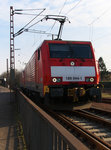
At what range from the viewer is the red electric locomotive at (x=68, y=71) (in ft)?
29.0

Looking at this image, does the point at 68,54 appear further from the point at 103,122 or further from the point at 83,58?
the point at 103,122

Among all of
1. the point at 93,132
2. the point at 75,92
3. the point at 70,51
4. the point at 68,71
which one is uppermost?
the point at 70,51

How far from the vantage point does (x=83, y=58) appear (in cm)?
965

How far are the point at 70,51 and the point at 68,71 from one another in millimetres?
1124

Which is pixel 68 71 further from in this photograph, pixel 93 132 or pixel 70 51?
pixel 93 132

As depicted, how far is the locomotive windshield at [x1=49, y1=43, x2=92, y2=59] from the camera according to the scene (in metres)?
9.47

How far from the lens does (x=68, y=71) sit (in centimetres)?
Result: 914

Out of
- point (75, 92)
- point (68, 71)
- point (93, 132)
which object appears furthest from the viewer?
point (68, 71)

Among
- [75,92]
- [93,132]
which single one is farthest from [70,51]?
[93,132]

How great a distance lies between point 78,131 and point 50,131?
3.46m

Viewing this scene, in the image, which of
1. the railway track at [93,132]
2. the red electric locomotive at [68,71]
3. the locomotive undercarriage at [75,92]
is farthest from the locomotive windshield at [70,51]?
the railway track at [93,132]

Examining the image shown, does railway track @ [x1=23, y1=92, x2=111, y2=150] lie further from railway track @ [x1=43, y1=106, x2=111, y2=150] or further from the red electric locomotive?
the red electric locomotive

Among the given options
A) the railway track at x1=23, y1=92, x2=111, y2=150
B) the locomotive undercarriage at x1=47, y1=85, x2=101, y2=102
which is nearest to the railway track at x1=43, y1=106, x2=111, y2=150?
the railway track at x1=23, y1=92, x2=111, y2=150

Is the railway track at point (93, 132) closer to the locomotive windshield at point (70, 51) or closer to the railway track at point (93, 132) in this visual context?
the railway track at point (93, 132)
